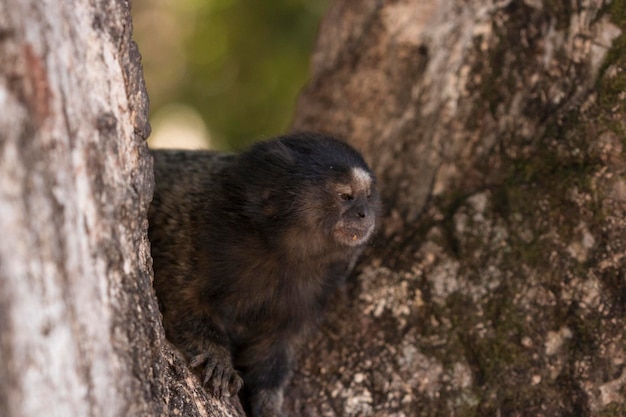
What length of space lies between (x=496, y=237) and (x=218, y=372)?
142 cm

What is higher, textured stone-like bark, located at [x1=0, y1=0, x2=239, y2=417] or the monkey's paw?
textured stone-like bark, located at [x1=0, y1=0, x2=239, y2=417]

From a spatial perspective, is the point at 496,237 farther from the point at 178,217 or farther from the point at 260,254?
the point at 178,217

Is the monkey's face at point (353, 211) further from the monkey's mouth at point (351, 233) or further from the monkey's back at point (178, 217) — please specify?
the monkey's back at point (178, 217)

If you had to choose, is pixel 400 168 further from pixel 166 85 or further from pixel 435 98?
pixel 166 85

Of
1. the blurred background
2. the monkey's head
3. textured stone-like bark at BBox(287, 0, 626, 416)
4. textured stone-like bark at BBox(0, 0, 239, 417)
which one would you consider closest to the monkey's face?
the monkey's head

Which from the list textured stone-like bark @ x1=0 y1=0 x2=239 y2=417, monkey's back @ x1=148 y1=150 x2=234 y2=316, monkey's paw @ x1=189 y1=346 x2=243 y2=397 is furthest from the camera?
monkey's back @ x1=148 y1=150 x2=234 y2=316

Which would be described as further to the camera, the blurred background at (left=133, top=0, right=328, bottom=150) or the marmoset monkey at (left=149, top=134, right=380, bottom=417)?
the blurred background at (left=133, top=0, right=328, bottom=150)

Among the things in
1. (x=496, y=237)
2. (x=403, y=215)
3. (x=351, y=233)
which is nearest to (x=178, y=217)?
(x=351, y=233)

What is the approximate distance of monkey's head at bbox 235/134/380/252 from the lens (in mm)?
3283

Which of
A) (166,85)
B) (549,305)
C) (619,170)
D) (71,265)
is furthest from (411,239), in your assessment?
(166,85)

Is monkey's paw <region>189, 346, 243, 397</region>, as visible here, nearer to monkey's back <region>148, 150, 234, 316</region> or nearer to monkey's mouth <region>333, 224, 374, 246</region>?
monkey's back <region>148, 150, 234, 316</region>

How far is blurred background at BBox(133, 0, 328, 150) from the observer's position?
6934 mm

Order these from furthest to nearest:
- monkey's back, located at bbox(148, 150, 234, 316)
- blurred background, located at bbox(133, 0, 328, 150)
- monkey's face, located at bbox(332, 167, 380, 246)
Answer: blurred background, located at bbox(133, 0, 328, 150), monkey's back, located at bbox(148, 150, 234, 316), monkey's face, located at bbox(332, 167, 380, 246)

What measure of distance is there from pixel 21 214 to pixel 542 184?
248 cm
